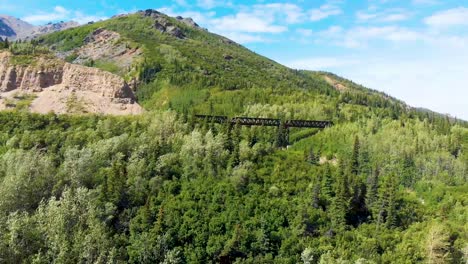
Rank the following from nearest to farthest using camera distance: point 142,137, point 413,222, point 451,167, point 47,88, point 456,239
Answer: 1. point 456,239
2. point 413,222
3. point 142,137
4. point 451,167
5. point 47,88

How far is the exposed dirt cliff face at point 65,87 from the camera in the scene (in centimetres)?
14712

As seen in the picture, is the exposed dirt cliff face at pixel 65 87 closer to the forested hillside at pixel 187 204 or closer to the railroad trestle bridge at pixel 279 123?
the forested hillside at pixel 187 204

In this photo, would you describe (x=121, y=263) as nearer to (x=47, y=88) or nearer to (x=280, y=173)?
(x=280, y=173)

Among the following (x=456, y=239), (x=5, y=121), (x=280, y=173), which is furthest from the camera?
(x=5, y=121)

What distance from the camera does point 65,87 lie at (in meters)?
153

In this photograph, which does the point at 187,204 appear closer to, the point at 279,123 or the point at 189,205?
the point at 189,205

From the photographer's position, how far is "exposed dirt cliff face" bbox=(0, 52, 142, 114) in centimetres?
14712

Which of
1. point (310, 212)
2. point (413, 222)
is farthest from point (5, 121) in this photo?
point (413, 222)

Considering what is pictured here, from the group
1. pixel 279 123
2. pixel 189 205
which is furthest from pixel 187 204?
pixel 279 123

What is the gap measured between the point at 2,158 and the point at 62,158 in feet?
40.4

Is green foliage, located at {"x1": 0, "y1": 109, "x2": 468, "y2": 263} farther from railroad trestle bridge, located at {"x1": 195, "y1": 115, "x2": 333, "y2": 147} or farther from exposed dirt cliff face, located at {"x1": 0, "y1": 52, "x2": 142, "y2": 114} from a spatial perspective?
railroad trestle bridge, located at {"x1": 195, "y1": 115, "x2": 333, "y2": 147}

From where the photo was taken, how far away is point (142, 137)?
106 m

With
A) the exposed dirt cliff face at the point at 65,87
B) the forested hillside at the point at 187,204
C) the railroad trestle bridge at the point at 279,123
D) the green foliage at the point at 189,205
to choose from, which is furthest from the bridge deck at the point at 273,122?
the green foliage at the point at 189,205

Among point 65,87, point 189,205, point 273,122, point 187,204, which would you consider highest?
point 65,87
